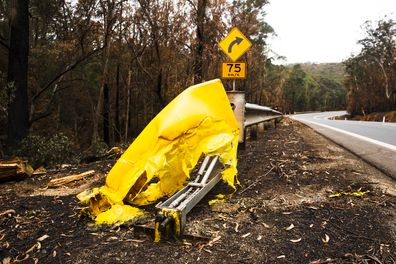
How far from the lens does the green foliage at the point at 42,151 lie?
848cm

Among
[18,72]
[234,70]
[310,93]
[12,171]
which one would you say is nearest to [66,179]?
[12,171]

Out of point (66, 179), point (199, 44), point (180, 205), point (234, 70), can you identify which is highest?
point (199, 44)

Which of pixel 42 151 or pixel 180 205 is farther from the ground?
pixel 180 205

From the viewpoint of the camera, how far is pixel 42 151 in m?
8.49

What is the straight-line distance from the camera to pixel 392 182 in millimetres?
4469

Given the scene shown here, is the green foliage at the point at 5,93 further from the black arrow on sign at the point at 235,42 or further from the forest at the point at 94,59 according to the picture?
the black arrow on sign at the point at 235,42

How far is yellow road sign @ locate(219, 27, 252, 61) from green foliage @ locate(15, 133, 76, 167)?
499cm

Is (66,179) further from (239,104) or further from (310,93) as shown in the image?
(310,93)

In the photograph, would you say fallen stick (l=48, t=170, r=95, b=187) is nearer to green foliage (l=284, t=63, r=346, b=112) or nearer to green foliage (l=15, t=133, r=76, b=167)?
green foliage (l=15, t=133, r=76, b=167)

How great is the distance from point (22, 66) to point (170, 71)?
10918 mm

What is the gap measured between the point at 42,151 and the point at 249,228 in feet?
23.3

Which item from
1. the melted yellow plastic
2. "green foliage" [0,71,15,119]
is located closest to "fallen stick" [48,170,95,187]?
the melted yellow plastic

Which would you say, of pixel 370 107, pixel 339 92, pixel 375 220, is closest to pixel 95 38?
pixel 375 220

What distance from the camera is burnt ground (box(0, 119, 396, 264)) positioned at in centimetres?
260
